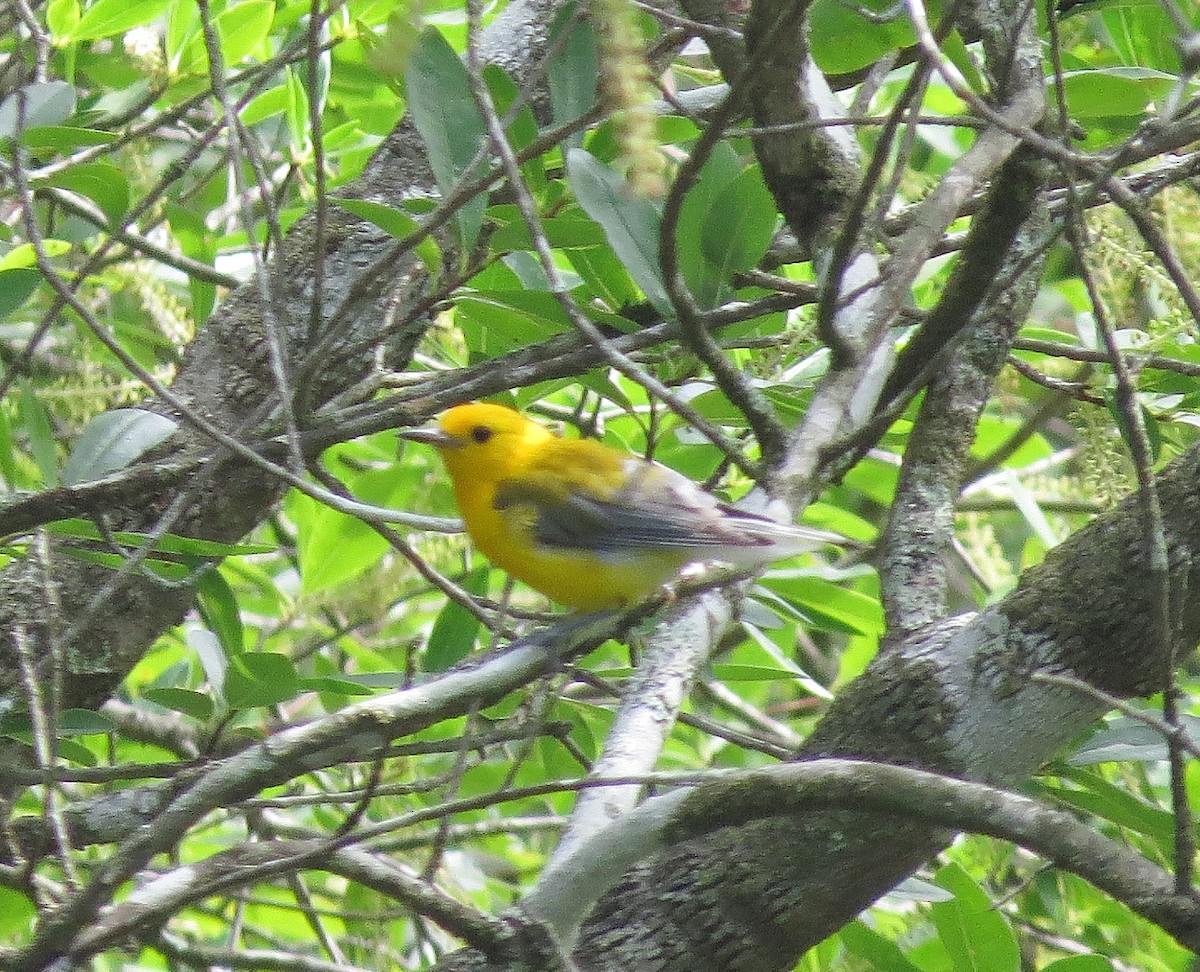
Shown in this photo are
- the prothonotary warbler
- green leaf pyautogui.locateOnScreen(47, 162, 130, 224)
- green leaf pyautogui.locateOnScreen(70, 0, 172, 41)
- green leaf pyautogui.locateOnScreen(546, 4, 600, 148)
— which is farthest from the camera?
green leaf pyautogui.locateOnScreen(70, 0, 172, 41)

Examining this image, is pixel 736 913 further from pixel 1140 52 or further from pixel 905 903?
pixel 1140 52

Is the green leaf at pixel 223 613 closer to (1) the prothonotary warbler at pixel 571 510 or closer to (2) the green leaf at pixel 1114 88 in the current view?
(1) the prothonotary warbler at pixel 571 510

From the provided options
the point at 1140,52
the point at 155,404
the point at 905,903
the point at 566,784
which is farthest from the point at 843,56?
the point at 905,903

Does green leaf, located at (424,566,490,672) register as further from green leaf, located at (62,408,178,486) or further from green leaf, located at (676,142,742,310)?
green leaf, located at (676,142,742,310)

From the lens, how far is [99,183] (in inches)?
137

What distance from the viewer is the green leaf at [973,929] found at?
2.91m

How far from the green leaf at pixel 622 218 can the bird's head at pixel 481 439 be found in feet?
4.01

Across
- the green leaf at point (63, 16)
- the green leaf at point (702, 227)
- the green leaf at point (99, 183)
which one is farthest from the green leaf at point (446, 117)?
the green leaf at point (63, 16)

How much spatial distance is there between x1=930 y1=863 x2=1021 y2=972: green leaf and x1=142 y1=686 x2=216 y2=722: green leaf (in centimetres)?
175

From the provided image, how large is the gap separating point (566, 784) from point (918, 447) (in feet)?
4.94

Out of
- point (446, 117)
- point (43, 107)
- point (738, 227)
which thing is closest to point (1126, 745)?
point (738, 227)

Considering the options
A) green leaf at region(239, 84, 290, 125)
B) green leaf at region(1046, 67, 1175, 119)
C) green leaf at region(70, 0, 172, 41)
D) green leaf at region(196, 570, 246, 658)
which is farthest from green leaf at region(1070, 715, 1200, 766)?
green leaf at region(70, 0, 172, 41)

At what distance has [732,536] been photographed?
326 cm

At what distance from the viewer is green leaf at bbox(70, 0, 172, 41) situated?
4.03 metres
